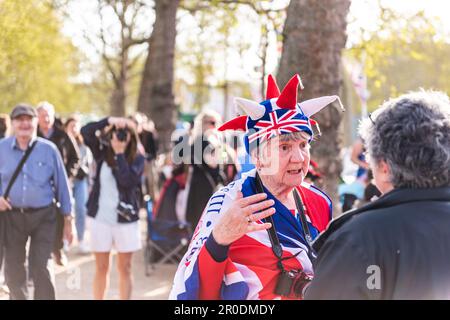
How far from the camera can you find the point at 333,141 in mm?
6809

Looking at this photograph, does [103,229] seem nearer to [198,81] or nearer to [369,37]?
[369,37]

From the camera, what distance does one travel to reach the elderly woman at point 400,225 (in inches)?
95.3

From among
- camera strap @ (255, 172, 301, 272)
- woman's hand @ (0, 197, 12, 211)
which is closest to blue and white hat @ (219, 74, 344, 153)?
camera strap @ (255, 172, 301, 272)

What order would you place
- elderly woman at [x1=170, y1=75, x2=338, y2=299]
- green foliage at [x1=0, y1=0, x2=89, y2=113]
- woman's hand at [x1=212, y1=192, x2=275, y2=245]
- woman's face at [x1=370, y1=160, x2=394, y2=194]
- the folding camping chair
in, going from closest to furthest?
woman's face at [x1=370, y1=160, x2=394, y2=194] → woman's hand at [x1=212, y1=192, x2=275, y2=245] → elderly woman at [x1=170, y1=75, x2=338, y2=299] → green foliage at [x1=0, y1=0, x2=89, y2=113] → the folding camping chair

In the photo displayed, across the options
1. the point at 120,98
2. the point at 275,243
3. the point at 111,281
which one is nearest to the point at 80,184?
the point at 111,281

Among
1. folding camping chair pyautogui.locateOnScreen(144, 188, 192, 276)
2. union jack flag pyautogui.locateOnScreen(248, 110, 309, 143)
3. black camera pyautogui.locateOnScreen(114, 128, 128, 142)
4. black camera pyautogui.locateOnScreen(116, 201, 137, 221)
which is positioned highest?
union jack flag pyautogui.locateOnScreen(248, 110, 309, 143)

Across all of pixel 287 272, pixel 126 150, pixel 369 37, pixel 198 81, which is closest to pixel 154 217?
pixel 126 150

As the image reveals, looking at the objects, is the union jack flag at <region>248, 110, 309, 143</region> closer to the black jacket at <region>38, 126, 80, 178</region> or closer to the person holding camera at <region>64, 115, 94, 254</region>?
the black jacket at <region>38, 126, 80, 178</region>

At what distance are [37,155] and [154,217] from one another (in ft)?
11.5

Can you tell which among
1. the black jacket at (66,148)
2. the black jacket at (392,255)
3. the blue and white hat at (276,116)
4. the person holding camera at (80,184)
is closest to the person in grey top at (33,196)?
the black jacket at (66,148)

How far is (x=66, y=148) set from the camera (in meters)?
9.94

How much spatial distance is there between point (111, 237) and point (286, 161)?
13.1 feet

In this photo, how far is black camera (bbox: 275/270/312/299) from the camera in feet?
11.0

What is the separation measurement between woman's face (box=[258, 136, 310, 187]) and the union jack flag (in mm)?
38
